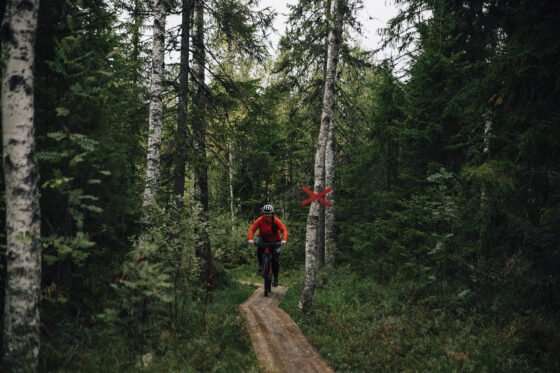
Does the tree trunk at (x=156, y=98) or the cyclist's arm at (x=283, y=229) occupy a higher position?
the tree trunk at (x=156, y=98)

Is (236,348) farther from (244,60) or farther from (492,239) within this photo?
(244,60)

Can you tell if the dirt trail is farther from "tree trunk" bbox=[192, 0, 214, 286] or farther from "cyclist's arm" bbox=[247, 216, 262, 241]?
"tree trunk" bbox=[192, 0, 214, 286]

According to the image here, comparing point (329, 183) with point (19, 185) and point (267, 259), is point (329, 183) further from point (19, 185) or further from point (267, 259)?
point (19, 185)

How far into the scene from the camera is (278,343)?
27.2 feet

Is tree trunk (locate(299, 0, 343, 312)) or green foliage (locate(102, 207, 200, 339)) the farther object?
tree trunk (locate(299, 0, 343, 312))

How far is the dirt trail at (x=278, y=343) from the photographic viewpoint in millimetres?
7191

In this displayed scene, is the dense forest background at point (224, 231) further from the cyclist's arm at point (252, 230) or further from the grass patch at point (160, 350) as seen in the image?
the cyclist's arm at point (252, 230)

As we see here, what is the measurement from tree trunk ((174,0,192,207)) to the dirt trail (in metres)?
4.24

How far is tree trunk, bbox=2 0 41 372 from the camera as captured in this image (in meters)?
5.32

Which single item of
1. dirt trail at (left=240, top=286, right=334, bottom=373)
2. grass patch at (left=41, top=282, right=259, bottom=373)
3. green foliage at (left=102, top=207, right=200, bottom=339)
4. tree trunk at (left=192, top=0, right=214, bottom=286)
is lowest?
dirt trail at (left=240, top=286, right=334, bottom=373)

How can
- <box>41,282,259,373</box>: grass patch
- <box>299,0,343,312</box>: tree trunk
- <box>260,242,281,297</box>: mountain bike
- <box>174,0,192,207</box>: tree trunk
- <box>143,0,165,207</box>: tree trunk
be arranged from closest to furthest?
<box>41,282,259,373</box>: grass patch → <box>143,0,165,207</box>: tree trunk → <box>299,0,343,312</box>: tree trunk → <box>174,0,192,207</box>: tree trunk → <box>260,242,281,297</box>: mountain bike

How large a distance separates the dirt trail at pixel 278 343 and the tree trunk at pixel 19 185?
3709 millimetres

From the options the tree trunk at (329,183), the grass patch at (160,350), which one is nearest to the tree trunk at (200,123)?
the grass patch at (160,350)

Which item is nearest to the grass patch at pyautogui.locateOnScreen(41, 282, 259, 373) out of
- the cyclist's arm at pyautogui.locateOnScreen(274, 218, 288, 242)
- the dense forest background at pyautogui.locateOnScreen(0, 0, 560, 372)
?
the dense forest background at pyautogui.locateOnScreen(0, 0, 560, 372)
